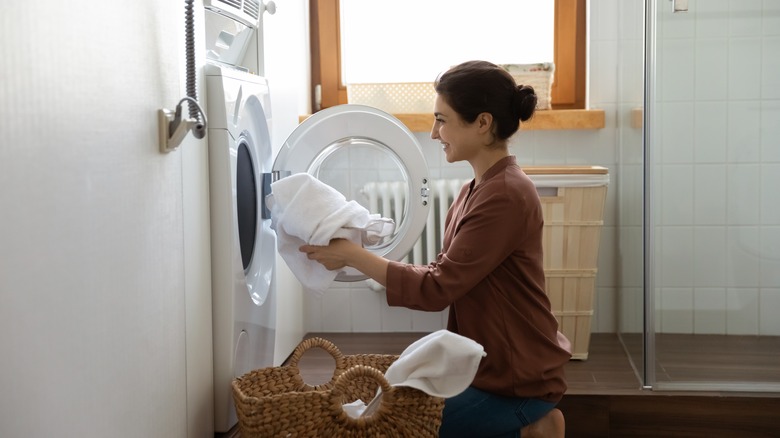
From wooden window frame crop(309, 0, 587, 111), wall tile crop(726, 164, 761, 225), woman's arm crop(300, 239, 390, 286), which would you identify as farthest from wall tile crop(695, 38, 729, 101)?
woman's arm crop(300, 239, 390, 286)

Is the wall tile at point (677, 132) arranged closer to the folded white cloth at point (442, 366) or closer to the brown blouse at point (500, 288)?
the brown blouse at point (500, 288)

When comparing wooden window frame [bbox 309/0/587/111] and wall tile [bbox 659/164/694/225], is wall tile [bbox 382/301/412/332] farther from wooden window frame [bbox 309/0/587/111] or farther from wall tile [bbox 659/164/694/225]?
wall tile [bbox 659/164/694/225]

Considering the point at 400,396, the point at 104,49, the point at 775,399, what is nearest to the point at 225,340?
the point at 400,396

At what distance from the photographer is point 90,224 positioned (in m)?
1.34

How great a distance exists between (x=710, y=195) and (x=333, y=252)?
1.22m

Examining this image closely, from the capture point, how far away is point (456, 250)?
1.87 metres

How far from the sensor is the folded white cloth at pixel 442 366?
1.66 m

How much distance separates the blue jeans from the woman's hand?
382mm

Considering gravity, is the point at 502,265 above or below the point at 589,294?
above

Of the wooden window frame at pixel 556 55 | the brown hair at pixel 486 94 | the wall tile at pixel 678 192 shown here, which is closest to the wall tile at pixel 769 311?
the wall tile at pixel 678 192

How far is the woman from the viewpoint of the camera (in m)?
1.86

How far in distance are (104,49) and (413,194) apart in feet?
3.65

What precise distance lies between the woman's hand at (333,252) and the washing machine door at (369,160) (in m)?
0.38

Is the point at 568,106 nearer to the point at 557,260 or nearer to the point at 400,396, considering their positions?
the point at 557,260
